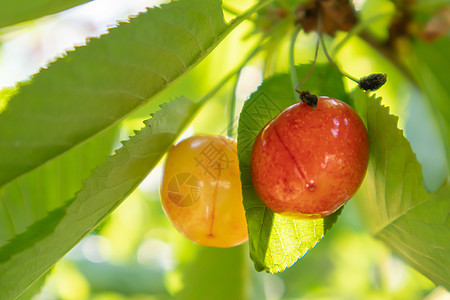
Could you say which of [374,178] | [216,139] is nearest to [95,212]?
[216,139]

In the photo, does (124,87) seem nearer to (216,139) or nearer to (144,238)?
(216,139)

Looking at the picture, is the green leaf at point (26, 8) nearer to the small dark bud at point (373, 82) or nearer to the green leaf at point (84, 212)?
the green leaf at point (84, 212)

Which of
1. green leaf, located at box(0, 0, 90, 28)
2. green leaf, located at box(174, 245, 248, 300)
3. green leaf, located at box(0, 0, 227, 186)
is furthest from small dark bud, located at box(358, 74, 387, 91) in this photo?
green leaf, located at box(174, 245, 248, 300)

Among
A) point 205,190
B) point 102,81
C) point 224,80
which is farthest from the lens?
point 224,80

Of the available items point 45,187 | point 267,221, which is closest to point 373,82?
point 267,221

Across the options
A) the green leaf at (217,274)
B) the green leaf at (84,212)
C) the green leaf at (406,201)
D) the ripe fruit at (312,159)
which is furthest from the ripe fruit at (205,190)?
the green leaf at (217,274)

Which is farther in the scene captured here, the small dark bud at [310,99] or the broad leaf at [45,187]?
the broad leaf at [45,187]

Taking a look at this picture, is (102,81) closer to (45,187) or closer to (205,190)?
(205,190)

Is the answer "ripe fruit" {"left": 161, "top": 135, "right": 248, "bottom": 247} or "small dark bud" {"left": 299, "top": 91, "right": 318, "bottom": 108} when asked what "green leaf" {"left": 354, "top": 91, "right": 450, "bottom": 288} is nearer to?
"small dark bud" {"left": 299, "top": 91, "right": 318, "bottom": 108}

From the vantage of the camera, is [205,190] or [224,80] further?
[224,80]
